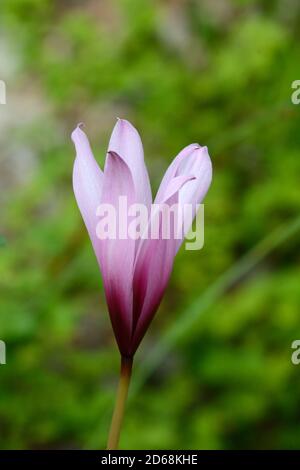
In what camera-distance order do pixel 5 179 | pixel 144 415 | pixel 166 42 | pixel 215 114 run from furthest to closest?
pixel 5 179 < pixel 166 42 < pixel 215 114 < pixel 144 415

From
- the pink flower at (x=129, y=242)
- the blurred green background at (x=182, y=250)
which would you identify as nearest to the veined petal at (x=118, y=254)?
the pink flower at (x=129, y=242)

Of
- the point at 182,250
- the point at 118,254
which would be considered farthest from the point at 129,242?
the point at 182,250

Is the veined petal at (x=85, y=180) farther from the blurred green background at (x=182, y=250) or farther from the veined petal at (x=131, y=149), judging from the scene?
the blurred green background at (x=182, y=250)

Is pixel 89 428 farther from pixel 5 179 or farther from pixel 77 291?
pixel 5 179
